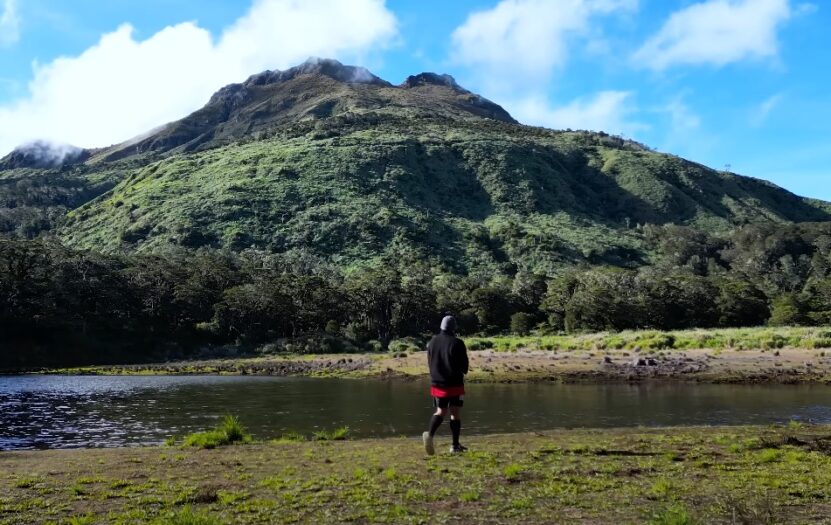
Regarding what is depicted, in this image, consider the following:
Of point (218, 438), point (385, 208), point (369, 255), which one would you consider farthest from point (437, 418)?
point (385, 208)

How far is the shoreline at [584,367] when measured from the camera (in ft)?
130

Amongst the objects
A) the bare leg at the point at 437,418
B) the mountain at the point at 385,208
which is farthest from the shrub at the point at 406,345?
the bare leg at the point at 437,418

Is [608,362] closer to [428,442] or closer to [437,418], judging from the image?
[437,418]

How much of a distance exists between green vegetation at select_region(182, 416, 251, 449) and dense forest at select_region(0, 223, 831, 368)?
62.6 metres

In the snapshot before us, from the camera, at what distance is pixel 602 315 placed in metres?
82.9

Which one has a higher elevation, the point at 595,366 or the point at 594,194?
the point at 594,194

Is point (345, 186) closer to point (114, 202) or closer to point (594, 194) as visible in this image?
point (114, 202)

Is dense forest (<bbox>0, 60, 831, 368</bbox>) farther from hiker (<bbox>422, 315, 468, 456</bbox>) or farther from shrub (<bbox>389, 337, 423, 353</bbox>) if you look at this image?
hiker (<bbox>422, 315, 468, 456</bbox>)

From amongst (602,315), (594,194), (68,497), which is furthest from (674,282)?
(594,194)

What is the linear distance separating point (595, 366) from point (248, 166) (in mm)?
139457

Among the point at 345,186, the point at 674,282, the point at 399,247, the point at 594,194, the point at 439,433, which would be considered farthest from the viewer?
the point at 594,194

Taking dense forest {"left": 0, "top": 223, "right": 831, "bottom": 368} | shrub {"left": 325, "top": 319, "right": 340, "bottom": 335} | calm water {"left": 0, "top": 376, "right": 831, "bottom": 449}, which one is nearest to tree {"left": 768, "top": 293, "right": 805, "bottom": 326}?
dense forest {"left": 0, "top": 223, "right": 831, "bottom": 368}

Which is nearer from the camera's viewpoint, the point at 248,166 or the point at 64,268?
the point at 64,268

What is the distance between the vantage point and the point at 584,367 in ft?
149
